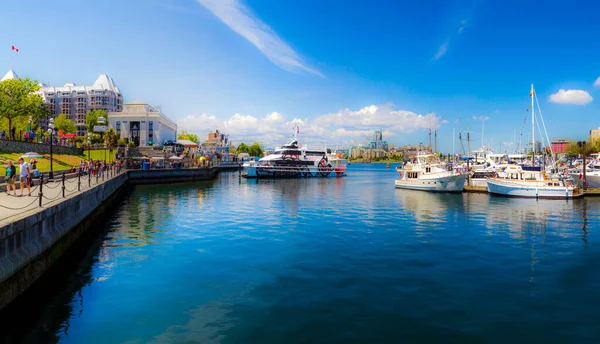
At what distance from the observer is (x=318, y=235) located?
24250 mm

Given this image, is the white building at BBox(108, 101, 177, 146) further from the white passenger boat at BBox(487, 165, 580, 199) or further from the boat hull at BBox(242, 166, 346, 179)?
the white passenger boat at BBox(487, 165, 580, 199)

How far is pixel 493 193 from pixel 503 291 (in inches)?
1686

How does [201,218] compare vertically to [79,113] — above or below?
below

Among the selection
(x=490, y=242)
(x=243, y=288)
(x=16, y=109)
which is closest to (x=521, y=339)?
(x=243, y=288)

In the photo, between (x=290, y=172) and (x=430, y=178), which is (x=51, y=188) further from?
(x=290, y=172)

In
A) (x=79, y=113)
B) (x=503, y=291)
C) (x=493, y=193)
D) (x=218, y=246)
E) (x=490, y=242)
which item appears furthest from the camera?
(x=79, y=113)

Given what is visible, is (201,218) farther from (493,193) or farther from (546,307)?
(493,193)

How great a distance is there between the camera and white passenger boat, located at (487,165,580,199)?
4616 centimetres

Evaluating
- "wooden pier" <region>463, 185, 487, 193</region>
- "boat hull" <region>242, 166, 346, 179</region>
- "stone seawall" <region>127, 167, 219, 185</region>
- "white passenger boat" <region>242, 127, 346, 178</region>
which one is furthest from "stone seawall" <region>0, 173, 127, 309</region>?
"white passenger boat" <region>242, 127, 346, 178</region>

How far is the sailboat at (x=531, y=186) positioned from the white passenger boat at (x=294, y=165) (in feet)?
169

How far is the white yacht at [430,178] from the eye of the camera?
5503 cm

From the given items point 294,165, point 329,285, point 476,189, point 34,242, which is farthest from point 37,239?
point 294,165

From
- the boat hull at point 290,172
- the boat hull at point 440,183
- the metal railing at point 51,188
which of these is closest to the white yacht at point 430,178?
the boat hull at point 440,183

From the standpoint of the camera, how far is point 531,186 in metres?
47.5
